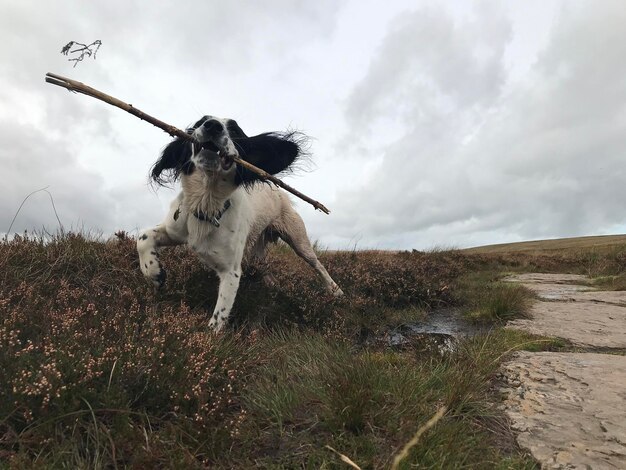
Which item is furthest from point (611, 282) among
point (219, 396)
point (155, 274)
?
point (219, 396)

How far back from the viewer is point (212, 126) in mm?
4027

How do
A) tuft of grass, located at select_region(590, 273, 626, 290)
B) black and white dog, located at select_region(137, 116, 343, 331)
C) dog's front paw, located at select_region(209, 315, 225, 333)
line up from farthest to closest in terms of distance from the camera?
tuft of grass, located at select_region(590, 273, 626, 290)
black and white dog, located at select_region(137, 116, 343, 331)
dog's front paw, located at select_region(209, 315, 225, 333)

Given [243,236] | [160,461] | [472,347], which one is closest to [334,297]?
[243,236]

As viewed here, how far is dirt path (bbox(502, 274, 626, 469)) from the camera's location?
190 centimetres

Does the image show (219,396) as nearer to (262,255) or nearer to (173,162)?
(173,162)

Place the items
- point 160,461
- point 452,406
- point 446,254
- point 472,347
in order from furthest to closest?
point 446,254 → point 472,347 → point 452,406 → point 160,461

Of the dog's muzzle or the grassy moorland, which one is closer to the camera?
the grassy moorland

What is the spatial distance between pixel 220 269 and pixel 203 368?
2.15 meters

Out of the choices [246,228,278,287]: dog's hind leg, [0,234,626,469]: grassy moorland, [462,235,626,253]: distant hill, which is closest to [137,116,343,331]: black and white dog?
[0,234,626,469]: grassy moorland

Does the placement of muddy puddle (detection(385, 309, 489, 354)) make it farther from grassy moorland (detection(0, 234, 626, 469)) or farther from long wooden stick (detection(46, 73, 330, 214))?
long wooden stick (detection(46, 73, 330, 214))

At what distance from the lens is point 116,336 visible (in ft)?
8.91

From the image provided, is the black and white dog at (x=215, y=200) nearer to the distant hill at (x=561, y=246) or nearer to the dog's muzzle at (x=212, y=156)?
the dog's muzzle at (x=212, y=156)

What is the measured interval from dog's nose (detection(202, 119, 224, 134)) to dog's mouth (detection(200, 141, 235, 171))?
0.11 metres

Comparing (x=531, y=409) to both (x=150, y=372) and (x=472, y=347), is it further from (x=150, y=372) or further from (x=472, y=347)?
(x=150, y=372)
